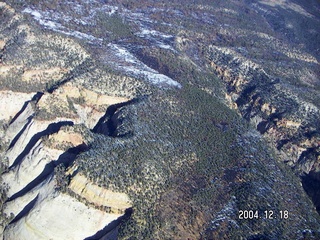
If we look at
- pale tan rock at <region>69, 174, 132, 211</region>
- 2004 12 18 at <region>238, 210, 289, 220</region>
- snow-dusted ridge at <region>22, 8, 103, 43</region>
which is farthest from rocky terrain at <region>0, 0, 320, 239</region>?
snow-dusted ridge at <region>22, 8, 103, 43</region>

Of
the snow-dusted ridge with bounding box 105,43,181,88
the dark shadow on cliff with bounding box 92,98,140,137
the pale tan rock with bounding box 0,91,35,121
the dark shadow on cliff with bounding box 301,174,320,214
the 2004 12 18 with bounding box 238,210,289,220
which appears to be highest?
the 2004 12 18 with bounding box 238,210,289,220

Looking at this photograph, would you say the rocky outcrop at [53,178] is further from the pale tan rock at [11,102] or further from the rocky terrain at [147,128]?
the pale tan rock at [11,102]

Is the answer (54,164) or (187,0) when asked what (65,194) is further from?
(187,0)

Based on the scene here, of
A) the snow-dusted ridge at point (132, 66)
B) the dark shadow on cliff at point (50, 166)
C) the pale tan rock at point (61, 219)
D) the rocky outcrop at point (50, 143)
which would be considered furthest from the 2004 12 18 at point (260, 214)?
the snow-dusted ridge at point (132, 66)

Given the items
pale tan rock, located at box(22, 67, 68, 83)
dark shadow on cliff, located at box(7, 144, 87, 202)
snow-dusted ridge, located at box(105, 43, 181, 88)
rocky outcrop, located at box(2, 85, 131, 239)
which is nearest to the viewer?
rocky outcrop, located at box(2, 85, 131, 239)

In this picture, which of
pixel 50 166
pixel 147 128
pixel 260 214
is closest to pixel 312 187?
pixel 260 214

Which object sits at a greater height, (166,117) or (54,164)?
(166,117)

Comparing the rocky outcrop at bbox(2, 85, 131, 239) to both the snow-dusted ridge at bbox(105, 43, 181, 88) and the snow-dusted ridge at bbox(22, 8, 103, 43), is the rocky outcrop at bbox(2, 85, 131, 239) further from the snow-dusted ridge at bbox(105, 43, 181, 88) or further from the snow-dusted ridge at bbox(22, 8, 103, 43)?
the snow-dusted ridge at bbox(22, 8, 103, 43)

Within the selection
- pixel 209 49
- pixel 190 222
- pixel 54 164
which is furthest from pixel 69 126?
pixel 209 49
